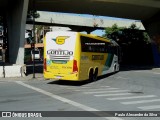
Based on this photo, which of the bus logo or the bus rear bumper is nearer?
the bus rear bumper

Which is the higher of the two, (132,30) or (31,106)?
(132,30)

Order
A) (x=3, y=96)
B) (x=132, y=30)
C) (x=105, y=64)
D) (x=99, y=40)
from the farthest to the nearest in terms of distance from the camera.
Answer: (x=132, y=30), (x=105, y=64), (x=99, y=40), (x=3, y=96)

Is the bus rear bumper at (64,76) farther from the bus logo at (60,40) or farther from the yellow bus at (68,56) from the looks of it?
the bus logo at (60,40)

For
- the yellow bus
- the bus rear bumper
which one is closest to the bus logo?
the yellow bus

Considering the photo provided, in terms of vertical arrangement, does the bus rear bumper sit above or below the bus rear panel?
below

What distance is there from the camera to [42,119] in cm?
979

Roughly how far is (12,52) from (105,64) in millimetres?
10881

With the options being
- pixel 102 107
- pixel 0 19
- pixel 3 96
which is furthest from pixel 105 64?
pixel 0 19

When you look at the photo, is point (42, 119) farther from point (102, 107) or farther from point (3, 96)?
point (3, 96)

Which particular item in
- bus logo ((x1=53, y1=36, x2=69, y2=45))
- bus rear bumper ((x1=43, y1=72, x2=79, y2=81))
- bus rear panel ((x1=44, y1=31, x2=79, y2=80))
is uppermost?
bus logo ((x1=53, y1=36, x2=69, y2=45))

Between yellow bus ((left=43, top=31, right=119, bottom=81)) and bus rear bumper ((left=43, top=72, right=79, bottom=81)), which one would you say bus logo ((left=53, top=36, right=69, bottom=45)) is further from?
bus rear bumper ((left=43, top=72, right=79, bottom=81))

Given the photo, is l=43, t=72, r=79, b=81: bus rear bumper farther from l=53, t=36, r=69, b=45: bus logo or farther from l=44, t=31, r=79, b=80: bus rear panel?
l=53, t=36, r=69, b=45: bus logo

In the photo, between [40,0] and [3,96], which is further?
[40,0]

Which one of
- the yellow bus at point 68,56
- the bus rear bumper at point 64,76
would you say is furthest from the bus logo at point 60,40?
the bus rear bumper at point 64,76
